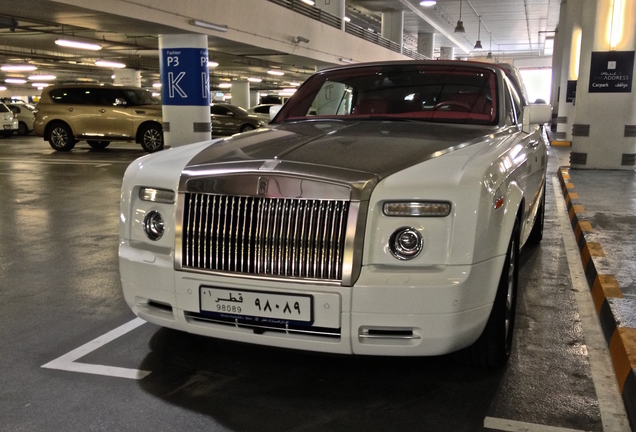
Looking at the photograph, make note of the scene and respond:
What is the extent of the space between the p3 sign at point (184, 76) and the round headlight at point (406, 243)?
1303 cm

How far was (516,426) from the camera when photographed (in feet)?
8.30

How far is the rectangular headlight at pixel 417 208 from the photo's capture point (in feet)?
8.29

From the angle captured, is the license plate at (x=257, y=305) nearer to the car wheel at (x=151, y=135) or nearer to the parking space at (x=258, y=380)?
the parking space at (x=258, y=380)

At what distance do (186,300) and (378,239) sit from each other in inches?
36.8

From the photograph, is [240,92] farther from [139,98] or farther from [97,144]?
[139,98]

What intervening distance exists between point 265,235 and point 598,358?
1988 mm

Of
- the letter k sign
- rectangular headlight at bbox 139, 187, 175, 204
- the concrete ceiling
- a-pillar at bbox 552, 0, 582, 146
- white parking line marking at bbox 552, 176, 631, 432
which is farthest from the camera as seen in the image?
a-pillar at bbox 552, 0, 582, 146

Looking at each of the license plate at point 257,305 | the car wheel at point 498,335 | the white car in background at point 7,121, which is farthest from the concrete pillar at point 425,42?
the license plate at point 257,305

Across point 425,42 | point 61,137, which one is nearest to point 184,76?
point 61,137

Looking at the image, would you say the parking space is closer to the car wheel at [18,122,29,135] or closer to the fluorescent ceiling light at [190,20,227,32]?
the fluorescent ceiling light at [190,20,227,32]

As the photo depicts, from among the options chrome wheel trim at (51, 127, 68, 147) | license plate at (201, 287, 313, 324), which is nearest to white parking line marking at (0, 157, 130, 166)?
chrome wheel trim at (51, 127, 68, 147)

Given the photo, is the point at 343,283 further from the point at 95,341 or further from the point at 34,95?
the point at 34,95

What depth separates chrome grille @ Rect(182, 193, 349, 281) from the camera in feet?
8.43

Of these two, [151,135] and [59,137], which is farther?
[59,137]
